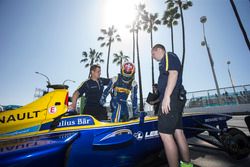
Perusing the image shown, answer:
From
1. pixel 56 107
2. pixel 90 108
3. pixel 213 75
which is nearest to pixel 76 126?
pixel 56 107

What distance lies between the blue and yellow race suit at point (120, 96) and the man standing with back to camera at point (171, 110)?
1.00 metres

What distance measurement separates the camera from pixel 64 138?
1726 mm

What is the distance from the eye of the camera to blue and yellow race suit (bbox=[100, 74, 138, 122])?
2848 millimetres

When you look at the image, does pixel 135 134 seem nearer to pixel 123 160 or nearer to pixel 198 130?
pixel 123 160

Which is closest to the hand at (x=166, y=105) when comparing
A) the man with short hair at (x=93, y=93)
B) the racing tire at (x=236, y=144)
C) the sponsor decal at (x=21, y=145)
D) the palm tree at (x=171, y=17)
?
the sponsor decal at (x=21, y=145)

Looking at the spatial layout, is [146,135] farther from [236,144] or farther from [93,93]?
[236,144]

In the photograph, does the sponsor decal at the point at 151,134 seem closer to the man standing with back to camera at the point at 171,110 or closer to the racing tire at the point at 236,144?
the man standing with back to camera at the point at 171,110

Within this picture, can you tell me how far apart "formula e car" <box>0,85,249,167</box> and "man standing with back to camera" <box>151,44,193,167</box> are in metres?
0.43

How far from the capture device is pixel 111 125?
207 centimetres

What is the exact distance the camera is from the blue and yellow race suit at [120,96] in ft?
9.34

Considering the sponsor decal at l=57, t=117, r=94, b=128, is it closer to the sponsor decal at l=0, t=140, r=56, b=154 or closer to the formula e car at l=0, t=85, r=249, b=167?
the formula e car at l=0, t=85, r=249, b=167

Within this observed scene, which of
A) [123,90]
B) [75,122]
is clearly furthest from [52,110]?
[123,90]

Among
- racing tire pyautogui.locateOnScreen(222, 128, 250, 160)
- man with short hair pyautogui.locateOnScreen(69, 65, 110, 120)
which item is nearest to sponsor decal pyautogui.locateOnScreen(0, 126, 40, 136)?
man with short hair pyautogui.locateOnScreen(69, 65, 110, 120)

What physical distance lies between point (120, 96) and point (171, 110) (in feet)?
4.19
